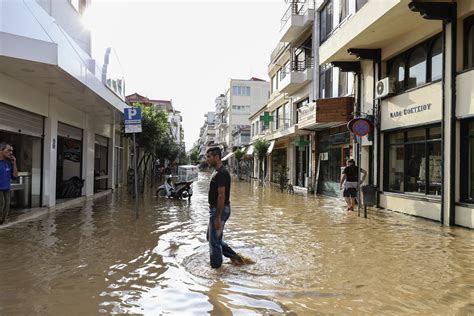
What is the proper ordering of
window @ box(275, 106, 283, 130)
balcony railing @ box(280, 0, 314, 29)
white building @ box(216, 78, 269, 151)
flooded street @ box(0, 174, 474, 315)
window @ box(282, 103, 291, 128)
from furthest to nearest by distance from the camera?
white building @ box(216, 78, 269, 151) → window @ box(275, 106, 283, 130) → window @ box(282, 103, 291, 128) → balcony railing @ box(280, 0, 314, 29) → flooded street @ box(0, 174, 474, 315)

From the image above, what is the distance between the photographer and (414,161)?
12633mm

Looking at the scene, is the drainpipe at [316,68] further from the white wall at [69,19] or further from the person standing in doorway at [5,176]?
the person standing in doorway at [5,176]

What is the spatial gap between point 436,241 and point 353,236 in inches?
62.7

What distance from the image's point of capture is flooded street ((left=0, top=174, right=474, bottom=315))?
14.9ft

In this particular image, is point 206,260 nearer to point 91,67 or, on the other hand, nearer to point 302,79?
point 91,67

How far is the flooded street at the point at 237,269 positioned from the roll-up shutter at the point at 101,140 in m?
9.89

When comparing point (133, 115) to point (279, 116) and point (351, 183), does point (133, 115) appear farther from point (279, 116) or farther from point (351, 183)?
point (279, 116)

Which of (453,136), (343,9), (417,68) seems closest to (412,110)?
(417,68)

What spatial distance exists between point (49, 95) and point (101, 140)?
7.90 m

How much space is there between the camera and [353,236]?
880 cm

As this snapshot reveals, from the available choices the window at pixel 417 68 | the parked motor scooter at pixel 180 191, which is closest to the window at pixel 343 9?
the window at pixel 417 68

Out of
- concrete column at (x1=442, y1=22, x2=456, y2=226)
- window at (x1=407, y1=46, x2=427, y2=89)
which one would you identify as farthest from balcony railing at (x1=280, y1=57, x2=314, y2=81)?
concrete column at (x1=442, y1=22, x2=456, y2=226)

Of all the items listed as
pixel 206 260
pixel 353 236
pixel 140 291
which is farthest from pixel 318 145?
pixel 140 291

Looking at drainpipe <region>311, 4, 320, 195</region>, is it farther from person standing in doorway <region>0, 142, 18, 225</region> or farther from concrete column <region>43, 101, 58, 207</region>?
person standing in doorway <region>0, 142, 18, 225</region>
